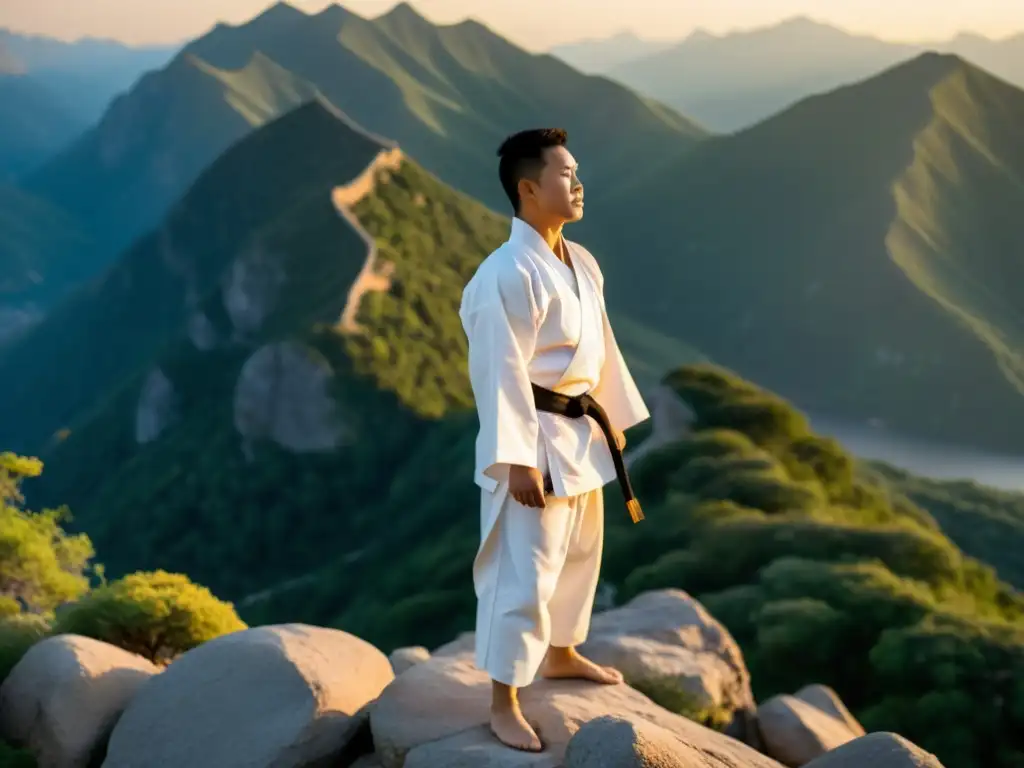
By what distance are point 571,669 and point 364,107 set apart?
151m

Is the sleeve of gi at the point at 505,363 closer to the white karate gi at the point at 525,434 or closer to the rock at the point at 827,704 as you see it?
the white karate gi at the point at 525,434

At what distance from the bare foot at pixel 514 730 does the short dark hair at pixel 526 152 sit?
259 centimetres

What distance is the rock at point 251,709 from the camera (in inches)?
217

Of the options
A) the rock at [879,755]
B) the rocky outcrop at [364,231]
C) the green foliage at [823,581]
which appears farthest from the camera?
the rocky outcrop at [364,231]

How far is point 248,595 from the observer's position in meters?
40.7

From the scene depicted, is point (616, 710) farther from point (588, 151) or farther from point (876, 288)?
point (588, 151)

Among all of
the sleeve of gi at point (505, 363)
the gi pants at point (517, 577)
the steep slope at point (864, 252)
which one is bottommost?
the steep slope at point (864, 252)

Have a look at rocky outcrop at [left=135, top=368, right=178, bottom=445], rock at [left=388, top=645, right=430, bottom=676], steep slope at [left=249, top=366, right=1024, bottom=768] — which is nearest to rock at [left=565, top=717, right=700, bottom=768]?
rock at [left=388, top=645, right=430, bottom=676]

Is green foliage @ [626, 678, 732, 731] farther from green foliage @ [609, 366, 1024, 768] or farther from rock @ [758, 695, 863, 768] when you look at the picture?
green foliage @ [609, 366, 1024, 768]

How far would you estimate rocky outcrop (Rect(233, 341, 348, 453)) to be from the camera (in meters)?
45.1

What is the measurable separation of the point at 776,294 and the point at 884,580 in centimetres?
8131

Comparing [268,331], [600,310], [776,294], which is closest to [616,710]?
[600,310]

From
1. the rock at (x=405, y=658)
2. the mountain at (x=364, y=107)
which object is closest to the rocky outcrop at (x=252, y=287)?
the rock at (x=405, y=658)

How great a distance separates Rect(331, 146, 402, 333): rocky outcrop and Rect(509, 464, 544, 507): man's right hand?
42.6 metres
